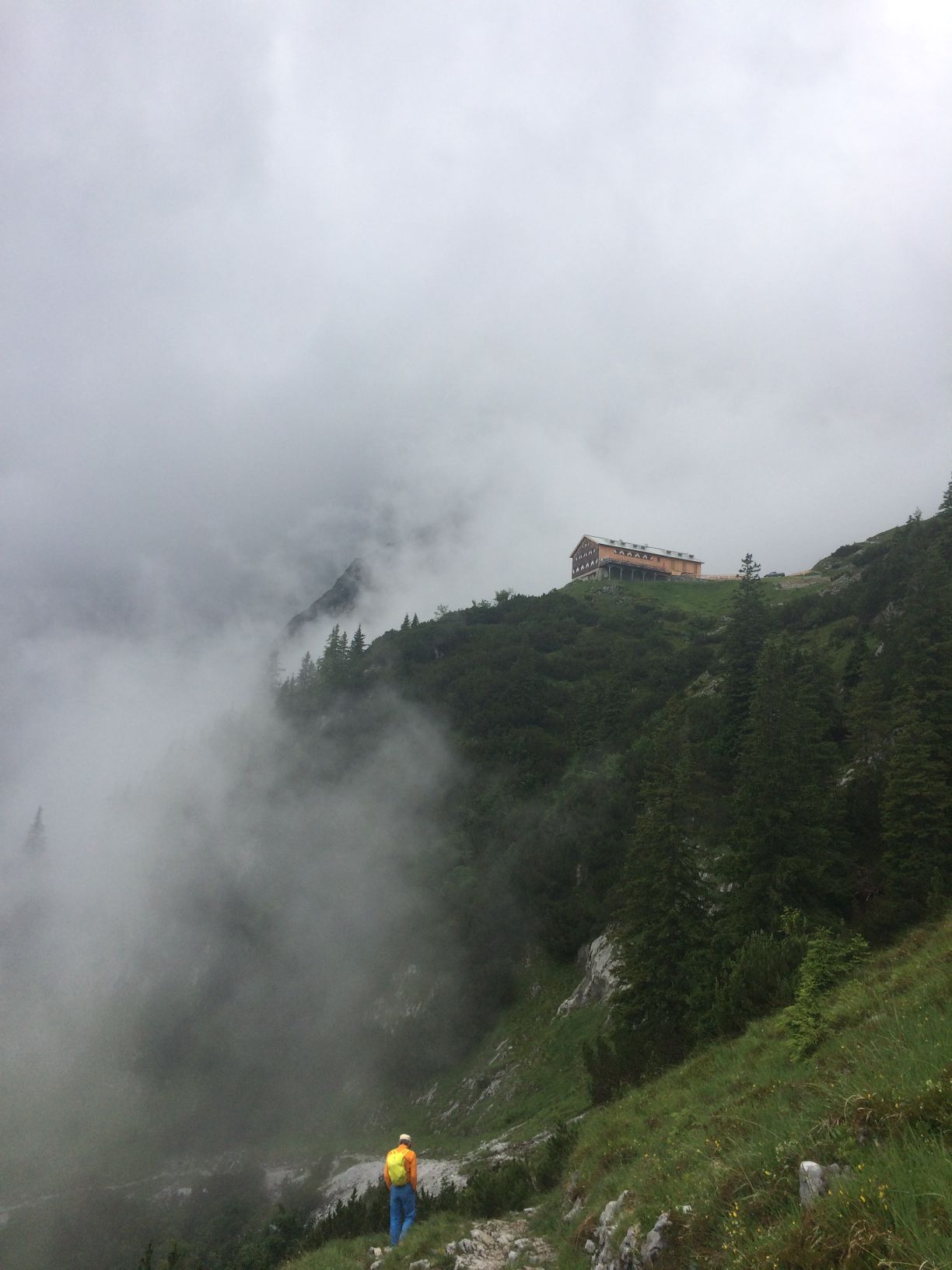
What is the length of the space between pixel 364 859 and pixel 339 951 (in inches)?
339

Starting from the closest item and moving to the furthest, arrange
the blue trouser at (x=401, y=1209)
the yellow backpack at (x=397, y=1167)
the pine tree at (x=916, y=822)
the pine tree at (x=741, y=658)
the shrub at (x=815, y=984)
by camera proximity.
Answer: the shrub at (x=815, y=984), the yellow backpack at (x=397, y=1167), the blue trouser at (x=401, y=1209), the pine tree at (x=916, y=822), the pine tree at (x=741, y=658)

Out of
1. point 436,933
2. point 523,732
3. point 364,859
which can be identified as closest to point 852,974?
point 436,933

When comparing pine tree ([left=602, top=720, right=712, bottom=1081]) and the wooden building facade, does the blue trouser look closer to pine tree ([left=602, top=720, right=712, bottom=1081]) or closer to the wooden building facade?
→ pine tree ([left=602, top=720, right=712, bottom=1081])

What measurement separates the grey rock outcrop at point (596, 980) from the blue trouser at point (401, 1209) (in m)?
22.0

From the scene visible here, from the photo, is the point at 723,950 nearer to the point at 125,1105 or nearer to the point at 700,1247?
the point at 700,1247

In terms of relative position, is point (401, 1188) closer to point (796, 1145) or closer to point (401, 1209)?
point (401, 1209)

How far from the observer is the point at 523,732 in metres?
66.8

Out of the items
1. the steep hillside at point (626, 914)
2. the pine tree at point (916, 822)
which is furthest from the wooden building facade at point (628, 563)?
the pine tree at point (916, 822)

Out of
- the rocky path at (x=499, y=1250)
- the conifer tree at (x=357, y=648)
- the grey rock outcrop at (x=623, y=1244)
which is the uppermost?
the conifer tree at (x=357, y=648)

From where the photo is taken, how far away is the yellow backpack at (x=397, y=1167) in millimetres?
14156

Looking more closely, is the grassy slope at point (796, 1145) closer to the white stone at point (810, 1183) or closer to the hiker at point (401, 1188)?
the white stone at point (810, 1183)

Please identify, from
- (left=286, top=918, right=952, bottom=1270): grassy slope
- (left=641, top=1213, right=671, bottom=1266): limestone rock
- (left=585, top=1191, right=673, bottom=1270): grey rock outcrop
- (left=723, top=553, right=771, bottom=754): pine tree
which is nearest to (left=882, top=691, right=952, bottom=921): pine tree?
(left=286, top=918, right=952, bottom=1270): grassy slope

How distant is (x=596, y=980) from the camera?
3759cm

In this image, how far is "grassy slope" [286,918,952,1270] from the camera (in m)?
5.14
